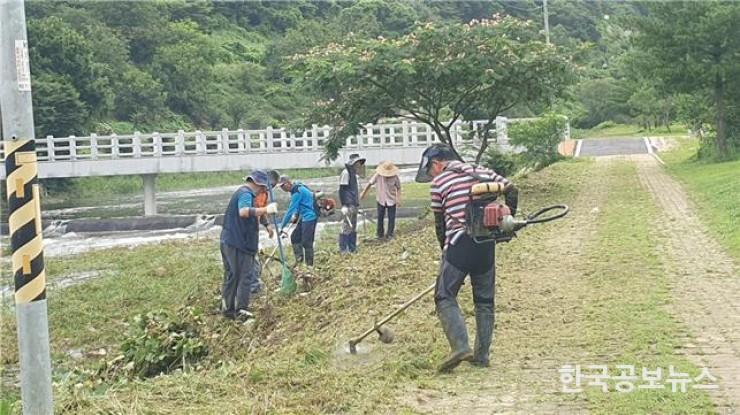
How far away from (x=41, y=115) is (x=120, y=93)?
1078cm

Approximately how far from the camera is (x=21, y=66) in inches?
184

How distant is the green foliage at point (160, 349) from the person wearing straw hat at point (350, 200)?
5188mm

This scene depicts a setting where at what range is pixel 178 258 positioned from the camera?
1892 cm

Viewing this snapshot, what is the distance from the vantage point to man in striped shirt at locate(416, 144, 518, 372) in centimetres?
634

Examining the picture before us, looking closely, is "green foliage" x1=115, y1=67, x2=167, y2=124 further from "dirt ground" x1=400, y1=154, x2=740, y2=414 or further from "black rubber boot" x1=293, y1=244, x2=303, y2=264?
"dirt ground" x1=400, y1=154, x2=740, y2=414

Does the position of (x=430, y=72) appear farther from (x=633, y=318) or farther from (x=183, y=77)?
(x=183, y=77)

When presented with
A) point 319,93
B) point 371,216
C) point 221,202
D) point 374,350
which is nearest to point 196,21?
point 221,202

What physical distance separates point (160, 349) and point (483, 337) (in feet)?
11.4

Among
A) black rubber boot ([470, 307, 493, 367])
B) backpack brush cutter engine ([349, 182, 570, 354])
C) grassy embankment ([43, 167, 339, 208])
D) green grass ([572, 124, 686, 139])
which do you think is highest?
backpack brush cutter engine ([349, 182, 570, 354])

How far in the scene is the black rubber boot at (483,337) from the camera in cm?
652

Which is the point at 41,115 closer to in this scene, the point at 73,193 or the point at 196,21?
the point at 73,193

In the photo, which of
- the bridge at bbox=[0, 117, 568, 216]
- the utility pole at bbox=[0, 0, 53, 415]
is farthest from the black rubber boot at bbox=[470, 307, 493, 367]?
the bridge at bbox=[0, 117, 568, 216]

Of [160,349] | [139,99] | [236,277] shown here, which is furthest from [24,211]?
[139,99]

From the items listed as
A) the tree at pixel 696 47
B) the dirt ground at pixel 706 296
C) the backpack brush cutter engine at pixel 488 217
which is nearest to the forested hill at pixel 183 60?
the tree at pixel 696 47
